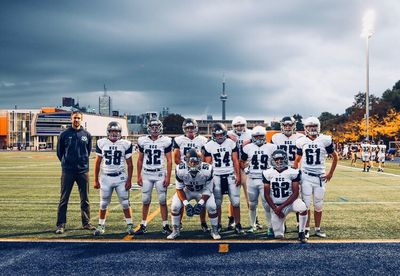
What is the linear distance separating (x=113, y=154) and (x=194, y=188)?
5.20 ft

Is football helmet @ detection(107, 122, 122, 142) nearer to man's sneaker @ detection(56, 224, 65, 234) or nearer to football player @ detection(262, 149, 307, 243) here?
man's sneaker @ detection(56, 224, 65, 234)

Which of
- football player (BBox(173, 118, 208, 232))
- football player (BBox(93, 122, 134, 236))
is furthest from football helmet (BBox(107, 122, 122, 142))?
football player (BBox(173, 118, 208, 232))

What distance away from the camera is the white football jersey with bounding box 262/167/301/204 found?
6.70 meters

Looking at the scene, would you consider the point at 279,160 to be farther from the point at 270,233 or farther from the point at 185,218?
the point at 185,218

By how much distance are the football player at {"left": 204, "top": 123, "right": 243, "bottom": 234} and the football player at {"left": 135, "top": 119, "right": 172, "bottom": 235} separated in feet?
2.66

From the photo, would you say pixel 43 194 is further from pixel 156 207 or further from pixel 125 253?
pixel 125 253

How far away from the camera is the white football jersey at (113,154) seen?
715 centimetres

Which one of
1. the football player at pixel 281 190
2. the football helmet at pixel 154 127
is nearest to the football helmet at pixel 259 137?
the football player at pixel 281 190

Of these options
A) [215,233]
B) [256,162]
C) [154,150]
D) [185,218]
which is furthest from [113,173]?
[256,162]

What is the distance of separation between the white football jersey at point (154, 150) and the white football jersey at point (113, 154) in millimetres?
275

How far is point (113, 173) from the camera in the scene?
7.13m

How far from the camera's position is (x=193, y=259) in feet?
18.2

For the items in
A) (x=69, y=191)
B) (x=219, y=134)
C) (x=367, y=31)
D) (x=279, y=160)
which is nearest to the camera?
(x=279, y=160)

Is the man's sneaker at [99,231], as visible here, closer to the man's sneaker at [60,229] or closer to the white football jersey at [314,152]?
the man's sneaker at [60,229]
